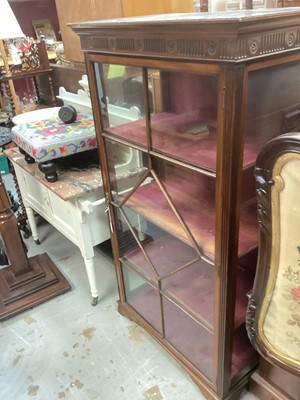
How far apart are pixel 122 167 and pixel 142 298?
0.61 meters

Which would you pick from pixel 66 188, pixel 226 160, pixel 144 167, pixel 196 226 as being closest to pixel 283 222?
pixel 226 160

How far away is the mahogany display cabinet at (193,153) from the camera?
0.79 metres

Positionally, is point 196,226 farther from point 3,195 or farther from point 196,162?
point 3,195

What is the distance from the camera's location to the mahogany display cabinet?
0.79 meters

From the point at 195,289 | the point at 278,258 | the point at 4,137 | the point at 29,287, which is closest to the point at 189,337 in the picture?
the point at 195,289

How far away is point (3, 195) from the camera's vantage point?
1.69 m

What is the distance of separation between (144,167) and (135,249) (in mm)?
411

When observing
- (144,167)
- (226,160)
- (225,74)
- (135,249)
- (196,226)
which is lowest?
(135,249)

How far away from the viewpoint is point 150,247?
142 cm

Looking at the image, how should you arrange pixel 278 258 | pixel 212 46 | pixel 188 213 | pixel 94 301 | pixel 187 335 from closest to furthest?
pixel 212 46 < pixel 278 258 < pixel 188 213 < pixel 187 335 < pixel 94 301

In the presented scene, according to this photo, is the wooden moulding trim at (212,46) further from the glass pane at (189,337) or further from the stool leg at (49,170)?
the glass pane at (189,337)

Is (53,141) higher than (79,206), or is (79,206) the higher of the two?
(53,141)

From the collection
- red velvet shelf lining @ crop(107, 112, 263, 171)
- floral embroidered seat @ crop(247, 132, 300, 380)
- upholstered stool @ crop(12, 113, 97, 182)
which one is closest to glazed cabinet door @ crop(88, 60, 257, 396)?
red velvet shelf lining @ crop(107, 112, 263, 171)

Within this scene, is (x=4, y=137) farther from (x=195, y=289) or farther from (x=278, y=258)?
(x=278, y=258)
